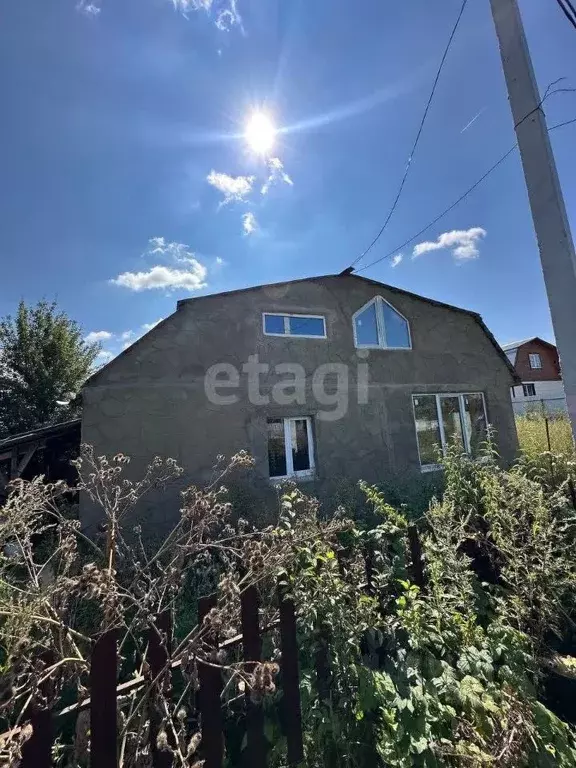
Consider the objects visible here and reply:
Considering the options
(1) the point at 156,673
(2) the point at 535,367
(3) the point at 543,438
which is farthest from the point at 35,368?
(2) the point at 535,367

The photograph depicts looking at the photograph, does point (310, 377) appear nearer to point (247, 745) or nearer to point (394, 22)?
point (394, 22)

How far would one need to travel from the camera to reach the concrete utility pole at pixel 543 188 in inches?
117

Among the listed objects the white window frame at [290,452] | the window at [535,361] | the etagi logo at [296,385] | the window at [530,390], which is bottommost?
the white window frame at [290,452]

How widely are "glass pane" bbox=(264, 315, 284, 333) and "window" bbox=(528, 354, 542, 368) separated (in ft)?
119

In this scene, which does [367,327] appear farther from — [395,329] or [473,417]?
[473,417]

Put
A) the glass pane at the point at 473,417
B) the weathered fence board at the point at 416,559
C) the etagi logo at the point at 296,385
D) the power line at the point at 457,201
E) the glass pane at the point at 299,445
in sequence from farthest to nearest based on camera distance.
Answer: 1. the glass pane at the point at 473,417
2. the glass pane at the point at 299,445
3. the etagi logo at the point at 296,385
4. the power line at the point at 457,201
5. the weathered fence board at the point at 416,559

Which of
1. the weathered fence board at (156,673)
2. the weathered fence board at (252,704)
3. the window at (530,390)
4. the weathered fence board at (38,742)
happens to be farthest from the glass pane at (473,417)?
the window at (530,390)

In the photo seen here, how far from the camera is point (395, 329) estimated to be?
963cm

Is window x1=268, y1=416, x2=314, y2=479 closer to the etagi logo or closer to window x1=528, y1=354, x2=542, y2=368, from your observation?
the etagi logo

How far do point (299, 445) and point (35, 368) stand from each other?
1627 cm

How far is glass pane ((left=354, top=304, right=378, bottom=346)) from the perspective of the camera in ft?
30.1

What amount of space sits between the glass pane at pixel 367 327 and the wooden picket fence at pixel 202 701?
793 cm

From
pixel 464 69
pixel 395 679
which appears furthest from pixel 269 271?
pixel 395 679

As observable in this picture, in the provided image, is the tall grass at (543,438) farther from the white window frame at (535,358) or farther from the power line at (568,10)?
the white window frame at (535,358)
